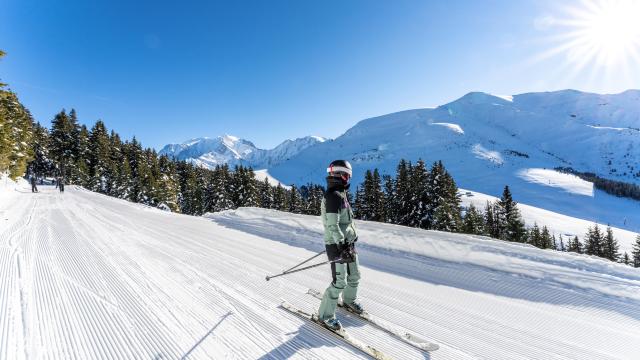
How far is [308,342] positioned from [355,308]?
1.23 m

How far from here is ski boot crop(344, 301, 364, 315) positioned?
18.5ft

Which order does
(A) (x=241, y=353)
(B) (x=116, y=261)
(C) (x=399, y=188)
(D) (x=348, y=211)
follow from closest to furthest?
(A) (x=241, y=353)
(D) (x=348, y=211)
(B) (x=116, y=261)
(C) (x=399, y=188)

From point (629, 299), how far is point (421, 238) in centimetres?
558

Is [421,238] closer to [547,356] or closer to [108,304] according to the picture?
[547,356]

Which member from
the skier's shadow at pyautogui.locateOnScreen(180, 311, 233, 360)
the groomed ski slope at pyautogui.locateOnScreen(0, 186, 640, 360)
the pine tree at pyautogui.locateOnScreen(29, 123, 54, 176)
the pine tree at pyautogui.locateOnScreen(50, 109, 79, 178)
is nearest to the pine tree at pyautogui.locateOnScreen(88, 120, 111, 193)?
the pine tree at pyautogui.locateOnScreen(50, 109, 79, 178)

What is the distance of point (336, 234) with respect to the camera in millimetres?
4977

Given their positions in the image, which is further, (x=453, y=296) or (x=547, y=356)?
(x=453, y=296)

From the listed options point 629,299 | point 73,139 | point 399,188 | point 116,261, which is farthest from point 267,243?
point 73,139

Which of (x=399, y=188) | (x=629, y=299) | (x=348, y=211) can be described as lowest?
(x=629, y=299)

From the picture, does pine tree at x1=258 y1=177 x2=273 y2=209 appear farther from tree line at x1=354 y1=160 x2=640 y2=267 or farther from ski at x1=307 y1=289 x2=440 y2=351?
ski at x1=307 y1=289 x2=440 y2=351

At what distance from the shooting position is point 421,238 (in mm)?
11438

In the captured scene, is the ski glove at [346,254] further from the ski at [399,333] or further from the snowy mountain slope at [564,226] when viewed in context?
the snowy mountain slope at [564,226]

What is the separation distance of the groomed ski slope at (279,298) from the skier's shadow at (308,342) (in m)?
0.03

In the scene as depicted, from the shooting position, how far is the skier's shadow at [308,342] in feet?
14.6
